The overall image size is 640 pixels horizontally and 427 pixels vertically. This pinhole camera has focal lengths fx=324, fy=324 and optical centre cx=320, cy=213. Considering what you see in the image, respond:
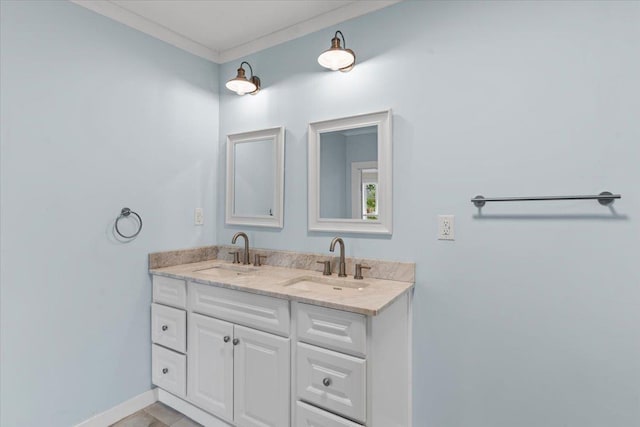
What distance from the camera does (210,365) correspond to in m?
1.81

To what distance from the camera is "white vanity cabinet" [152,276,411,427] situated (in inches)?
53.0

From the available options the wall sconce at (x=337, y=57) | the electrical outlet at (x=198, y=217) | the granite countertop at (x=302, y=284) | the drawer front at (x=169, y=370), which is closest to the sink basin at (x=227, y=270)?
the granite countertop at (x=302, y=284)

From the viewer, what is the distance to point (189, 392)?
192cm

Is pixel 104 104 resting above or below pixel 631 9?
below

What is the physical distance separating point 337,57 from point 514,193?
116 centimetres

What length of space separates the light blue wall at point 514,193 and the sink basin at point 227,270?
744 millimetres

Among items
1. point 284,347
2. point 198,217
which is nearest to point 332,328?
point 284,347

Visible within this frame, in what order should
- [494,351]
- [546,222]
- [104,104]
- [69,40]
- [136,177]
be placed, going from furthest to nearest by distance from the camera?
[136,177]
[104,104]
[69,40]
[494,351]
[546,222]

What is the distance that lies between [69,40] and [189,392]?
209 centimetres

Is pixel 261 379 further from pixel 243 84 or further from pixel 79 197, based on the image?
pixel 243 84

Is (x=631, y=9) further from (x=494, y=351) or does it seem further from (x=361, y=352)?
(x=361, y=352)

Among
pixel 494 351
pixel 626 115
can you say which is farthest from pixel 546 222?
pixel 494 351

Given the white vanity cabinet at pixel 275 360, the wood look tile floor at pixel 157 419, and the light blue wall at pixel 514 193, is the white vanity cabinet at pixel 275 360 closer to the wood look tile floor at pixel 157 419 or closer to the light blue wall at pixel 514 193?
the wood look tile floor at pixel 157 419

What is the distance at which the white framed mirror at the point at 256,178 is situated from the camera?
224 cm
